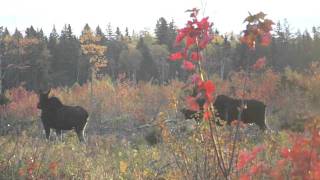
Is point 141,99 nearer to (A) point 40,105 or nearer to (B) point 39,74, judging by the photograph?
(A) point 40,105

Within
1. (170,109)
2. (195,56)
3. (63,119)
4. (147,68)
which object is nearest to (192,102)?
(195,56)

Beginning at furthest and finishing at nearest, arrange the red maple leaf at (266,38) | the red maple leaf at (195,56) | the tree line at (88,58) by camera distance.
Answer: the tree line at (88,58) < the red maple leaf at (195,56) < the red maple leaf at (266,38)

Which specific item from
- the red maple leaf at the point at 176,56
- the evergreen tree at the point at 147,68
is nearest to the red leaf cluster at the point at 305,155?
the red maple leaf at the point at 176,56

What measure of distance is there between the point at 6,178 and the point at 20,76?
221 ft

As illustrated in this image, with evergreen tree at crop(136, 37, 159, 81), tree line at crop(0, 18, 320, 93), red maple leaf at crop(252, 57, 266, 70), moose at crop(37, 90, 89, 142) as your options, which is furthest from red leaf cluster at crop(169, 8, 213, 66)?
evergreen tree at crop(136, 37, 159, 81)

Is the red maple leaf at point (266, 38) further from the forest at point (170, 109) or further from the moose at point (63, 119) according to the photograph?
the moose at point (63, 119)

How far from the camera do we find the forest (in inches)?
143

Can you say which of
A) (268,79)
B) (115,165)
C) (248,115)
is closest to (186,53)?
(115,165)

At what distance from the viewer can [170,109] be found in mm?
7941

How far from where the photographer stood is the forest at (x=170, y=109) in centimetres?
364

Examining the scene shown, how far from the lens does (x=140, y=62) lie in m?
89.9

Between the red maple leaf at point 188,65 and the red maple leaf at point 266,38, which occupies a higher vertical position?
the red maple leaf at point 266,38

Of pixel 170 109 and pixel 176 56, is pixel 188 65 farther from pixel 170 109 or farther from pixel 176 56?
pixel 170 109

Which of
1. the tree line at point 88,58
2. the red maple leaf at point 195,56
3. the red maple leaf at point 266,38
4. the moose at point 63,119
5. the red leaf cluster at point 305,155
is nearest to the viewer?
the red leaf cluster at point 305,155
